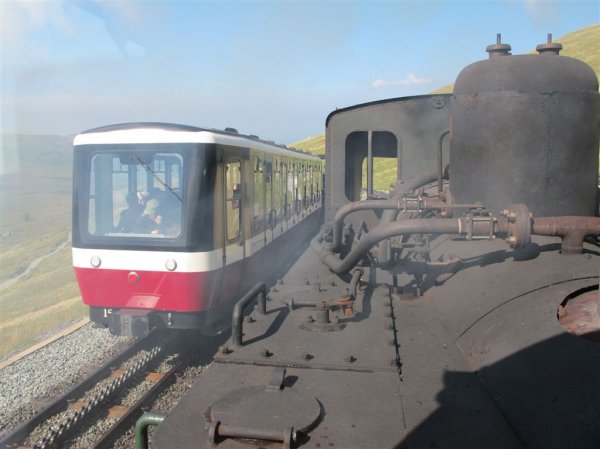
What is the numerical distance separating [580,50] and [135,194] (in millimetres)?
54107

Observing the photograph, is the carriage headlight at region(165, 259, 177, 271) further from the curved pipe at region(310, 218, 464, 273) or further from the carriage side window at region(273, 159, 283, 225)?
the carriage side window at region(273, 159, 283, 225)

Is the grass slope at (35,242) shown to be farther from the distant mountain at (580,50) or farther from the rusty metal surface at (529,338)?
the distant mountain at (580,50)

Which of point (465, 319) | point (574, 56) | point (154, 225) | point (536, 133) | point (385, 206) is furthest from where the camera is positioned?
point (574, 56)

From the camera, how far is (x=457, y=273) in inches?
131

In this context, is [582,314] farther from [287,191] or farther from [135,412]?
[287,191]

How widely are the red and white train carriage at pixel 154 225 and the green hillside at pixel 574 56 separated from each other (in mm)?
16594

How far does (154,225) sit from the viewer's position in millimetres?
6816

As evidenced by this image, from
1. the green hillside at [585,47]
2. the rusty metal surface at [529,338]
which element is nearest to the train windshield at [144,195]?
the rusty metal surface at [529,338]

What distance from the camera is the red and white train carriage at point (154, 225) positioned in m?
6.63

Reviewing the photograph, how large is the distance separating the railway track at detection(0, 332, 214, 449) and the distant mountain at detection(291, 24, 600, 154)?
32.9m

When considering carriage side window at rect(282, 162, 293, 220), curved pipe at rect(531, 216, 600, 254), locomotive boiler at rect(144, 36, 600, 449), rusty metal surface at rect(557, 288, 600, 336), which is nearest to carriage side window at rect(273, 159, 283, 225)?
carriage side window at rect(282, 162, 293, 220)

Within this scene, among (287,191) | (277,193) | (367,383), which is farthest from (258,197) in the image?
(367,383)

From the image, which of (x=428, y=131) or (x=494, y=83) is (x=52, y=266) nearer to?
(x=428, y=131)

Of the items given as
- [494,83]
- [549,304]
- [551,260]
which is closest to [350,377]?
[549,304]
